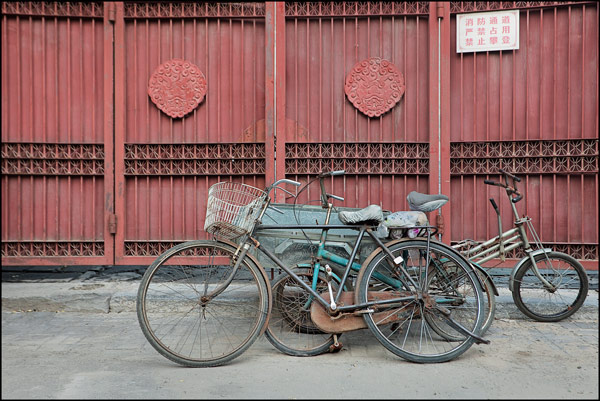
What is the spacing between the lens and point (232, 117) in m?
5.91

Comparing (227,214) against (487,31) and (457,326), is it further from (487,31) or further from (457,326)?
(487,31)

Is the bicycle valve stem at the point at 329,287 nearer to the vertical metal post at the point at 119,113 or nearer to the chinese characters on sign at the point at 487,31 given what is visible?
the vertical metal post at the point at 119,113

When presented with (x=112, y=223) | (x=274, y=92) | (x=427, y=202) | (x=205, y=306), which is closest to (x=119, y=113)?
(x=112, y=223)

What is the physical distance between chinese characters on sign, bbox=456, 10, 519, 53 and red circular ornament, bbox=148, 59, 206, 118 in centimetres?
308

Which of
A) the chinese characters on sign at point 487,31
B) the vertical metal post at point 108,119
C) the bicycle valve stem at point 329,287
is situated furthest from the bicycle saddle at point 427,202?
the vertical metal post at point 108,119

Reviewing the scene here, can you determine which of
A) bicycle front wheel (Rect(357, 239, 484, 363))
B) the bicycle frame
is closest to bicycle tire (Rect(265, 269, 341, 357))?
the bicycle frame

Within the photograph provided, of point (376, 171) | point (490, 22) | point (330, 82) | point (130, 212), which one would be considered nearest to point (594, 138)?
point (490, 22)

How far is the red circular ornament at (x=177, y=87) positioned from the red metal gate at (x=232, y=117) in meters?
0.05

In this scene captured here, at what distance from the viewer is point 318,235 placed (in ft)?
13.7

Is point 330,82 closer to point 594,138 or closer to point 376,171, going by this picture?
point 376,171

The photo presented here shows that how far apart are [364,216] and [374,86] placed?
7.87ft

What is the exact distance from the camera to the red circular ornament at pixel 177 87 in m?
5.86

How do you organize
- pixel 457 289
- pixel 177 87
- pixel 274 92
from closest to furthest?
1. pixel 457 289
2. pixel 274 92
3. pixel 177 87

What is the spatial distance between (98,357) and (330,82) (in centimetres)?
383
